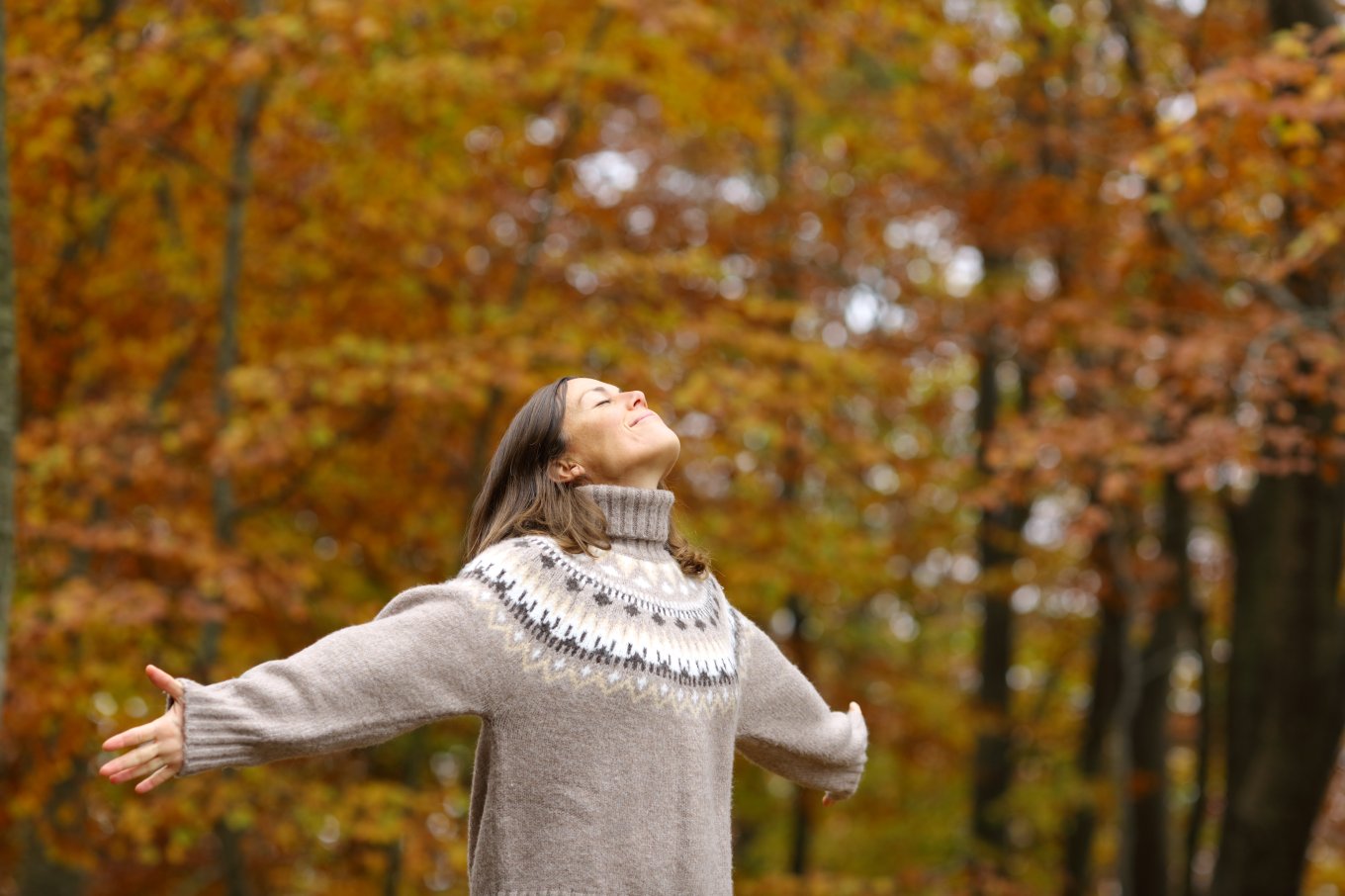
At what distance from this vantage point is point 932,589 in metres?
11.8

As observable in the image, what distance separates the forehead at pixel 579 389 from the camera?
9.27ft

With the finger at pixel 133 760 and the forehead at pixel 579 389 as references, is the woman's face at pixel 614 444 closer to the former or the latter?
the forehead at pixel 579 389

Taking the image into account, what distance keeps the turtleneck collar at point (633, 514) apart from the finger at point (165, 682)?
0.85 meters

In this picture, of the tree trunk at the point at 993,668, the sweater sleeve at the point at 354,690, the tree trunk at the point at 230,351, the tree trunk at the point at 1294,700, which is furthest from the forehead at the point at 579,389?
the tree trunk at the point at 993,668

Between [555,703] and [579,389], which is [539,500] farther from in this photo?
[555,703]

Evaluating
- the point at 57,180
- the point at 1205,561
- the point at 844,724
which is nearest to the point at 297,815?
the point at 57,180

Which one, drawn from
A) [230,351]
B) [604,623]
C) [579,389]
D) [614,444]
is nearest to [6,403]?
[579,389]

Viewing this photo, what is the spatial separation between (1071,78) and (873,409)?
271cm

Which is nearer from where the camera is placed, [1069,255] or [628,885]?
[628,885]

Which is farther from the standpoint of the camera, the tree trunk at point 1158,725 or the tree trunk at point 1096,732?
the tree trunk at point 1096,732

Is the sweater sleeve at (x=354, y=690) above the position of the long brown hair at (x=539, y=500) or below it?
below

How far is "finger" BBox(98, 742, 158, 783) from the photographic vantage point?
2092mm

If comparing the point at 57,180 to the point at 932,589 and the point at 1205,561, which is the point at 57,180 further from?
the point at 1205,561

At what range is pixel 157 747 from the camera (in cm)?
217
